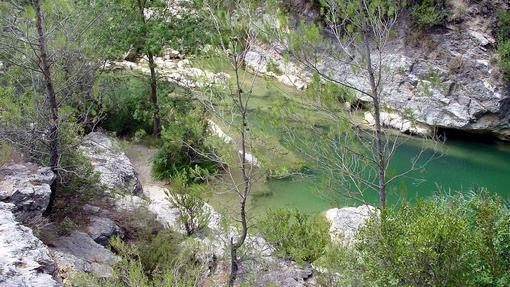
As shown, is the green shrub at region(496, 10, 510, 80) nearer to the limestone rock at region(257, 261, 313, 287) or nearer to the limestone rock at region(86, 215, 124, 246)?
the limestone rock at region(257, 261, 313, 287)

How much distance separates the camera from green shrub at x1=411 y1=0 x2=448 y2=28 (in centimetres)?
1867

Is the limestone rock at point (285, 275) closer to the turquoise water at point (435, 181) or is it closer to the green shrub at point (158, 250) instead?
the green shrub at point (158, 250)

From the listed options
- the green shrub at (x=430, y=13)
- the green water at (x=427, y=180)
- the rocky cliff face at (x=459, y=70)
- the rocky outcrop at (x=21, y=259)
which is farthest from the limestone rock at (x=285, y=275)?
the green shrub at (x=430, y=13)

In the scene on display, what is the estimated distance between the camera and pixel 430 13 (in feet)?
61.4

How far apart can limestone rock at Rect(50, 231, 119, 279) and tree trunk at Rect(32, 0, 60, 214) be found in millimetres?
746

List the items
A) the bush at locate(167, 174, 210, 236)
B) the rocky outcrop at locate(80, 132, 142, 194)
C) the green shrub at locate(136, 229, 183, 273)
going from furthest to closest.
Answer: the rocky outcrop at locate(80, 132, 142, 194) < the bush at locate(167, 174, 210, 236) < the green shrub at locate(136, 229, 183, 273)

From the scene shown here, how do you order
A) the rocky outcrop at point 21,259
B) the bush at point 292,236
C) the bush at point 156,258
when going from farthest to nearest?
1. the bush at point 292,236
2. the bush at point 156,258
3. the rocky outcrop at point 21,259

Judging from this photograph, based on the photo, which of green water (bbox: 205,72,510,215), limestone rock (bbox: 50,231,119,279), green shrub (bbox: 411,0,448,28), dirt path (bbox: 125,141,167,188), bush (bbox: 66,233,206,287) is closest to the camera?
bush (bbox: 66,233,206,287)

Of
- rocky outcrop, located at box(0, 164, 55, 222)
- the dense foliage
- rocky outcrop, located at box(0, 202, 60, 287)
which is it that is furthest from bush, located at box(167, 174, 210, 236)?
rocky outcrop, located at box(0, 202, 60, 287)

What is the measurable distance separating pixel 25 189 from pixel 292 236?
4.55m

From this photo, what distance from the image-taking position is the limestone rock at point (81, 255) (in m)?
6.85

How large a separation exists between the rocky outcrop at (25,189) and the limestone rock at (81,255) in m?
0.63

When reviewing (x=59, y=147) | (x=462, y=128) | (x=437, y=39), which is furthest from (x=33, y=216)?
(x=437, y=39)

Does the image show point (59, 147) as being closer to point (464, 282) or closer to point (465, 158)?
point (464, 282)
